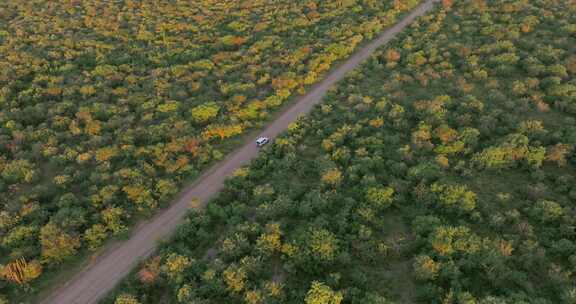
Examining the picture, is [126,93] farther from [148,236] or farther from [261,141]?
[148,236]

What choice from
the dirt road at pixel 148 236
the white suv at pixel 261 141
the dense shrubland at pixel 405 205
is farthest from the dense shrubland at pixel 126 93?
the dense shrubland at pixel 405 205

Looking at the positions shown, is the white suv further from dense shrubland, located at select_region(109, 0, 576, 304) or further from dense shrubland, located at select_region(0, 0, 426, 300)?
dense shrubland, located at select_region(0, 0, 426, 300)

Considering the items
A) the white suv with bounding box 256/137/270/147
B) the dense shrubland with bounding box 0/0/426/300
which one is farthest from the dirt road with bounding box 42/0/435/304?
the dense shrubland with bounding box 0/0/426/300

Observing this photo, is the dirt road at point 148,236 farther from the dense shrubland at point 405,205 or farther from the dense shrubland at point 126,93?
the dense shrubland at point 405,205

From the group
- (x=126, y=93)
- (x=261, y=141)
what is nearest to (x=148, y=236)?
(x=261, y=141)

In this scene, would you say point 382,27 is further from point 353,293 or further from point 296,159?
point 353,293

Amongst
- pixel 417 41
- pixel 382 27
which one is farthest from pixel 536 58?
pixel 382 27
